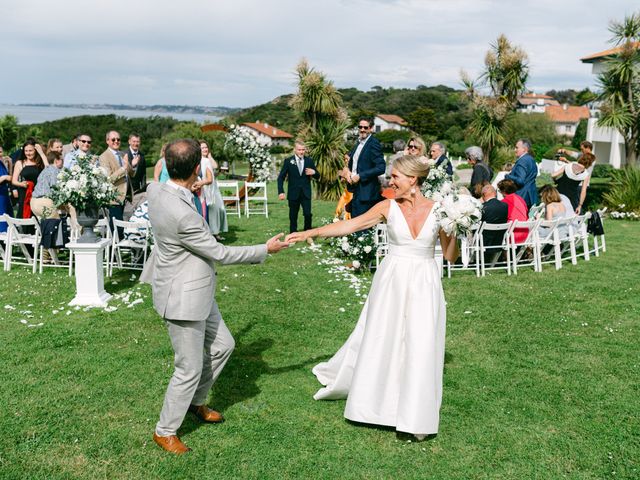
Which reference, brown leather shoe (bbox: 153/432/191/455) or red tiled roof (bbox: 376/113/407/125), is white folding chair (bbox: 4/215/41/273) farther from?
red tiled roof (bbox: 376/113/407/125)

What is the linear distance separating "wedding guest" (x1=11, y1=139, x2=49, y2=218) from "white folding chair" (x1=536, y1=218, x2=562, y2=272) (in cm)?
827

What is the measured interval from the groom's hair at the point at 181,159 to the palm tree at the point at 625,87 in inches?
684

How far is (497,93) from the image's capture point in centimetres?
2014

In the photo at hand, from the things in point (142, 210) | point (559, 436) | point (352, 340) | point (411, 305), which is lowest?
point (559, 436)

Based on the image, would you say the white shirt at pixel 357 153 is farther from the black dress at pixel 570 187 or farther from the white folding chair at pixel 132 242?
the black dress at pixel 570 187

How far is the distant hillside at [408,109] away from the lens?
7556 centimetres

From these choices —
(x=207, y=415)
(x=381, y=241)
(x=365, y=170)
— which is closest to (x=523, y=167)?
(x=381, y=241)

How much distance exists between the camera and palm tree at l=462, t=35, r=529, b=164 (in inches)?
739

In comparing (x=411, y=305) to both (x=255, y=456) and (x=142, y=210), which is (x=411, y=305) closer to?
(x=255, y=456)

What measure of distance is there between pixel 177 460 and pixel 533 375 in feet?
10.4

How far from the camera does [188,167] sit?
11.4ft

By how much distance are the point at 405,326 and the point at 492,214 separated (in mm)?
5168

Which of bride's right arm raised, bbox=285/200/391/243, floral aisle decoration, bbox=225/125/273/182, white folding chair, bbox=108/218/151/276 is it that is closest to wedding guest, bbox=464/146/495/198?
white folding chair, bbox=108/218/151/276

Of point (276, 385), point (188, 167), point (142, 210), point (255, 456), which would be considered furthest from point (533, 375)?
point (142, 210)
